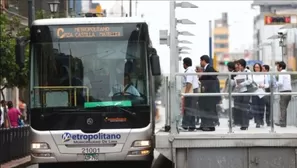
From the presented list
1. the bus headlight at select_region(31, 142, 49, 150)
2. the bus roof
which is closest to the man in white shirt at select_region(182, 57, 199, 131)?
the bus roof

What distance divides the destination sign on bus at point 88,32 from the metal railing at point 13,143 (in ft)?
20.5

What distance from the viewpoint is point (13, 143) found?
23.9 metres

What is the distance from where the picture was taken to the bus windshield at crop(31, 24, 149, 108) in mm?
16328

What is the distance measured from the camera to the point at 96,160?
1641 cm

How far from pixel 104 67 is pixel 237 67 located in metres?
3.04

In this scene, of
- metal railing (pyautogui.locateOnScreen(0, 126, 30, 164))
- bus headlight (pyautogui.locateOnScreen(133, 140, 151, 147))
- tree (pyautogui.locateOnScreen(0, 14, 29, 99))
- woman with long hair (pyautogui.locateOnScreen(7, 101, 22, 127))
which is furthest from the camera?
woman with long hair (pyautogui.locateOnScreen(7, 101, 22, 127))

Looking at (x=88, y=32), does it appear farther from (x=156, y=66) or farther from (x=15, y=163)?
(x=15, y=163)

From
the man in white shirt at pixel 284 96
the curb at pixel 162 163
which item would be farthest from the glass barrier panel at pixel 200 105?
the curb at pixel 162 163

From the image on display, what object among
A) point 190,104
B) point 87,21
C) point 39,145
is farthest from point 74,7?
point 190,104

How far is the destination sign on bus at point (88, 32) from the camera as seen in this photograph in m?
16.7

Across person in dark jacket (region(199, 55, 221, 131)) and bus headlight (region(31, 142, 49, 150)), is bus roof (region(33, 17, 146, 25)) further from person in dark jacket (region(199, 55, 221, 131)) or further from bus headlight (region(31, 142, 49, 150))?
bus headlight (region(31, 142, 49, 150))

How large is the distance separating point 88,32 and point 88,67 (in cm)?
83

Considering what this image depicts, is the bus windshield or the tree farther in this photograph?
the tree

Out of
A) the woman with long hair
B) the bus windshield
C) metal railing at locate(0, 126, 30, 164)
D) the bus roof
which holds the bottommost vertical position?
metal railing at locate(0, 126, 30, 164)
